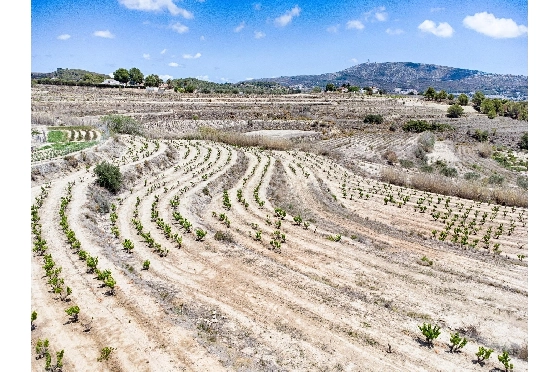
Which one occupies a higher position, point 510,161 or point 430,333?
point 510,161

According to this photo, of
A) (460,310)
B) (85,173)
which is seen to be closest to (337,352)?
(460,310)

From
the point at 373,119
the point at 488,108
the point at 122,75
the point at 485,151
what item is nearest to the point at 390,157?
the point at 485,151

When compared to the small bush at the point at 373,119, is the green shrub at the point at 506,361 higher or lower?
lower

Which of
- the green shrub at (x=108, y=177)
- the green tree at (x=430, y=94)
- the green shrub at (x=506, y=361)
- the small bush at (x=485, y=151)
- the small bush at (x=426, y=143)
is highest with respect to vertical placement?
the green tree at (x=430, y=94)

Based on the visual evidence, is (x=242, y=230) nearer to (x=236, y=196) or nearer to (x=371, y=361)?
(x=236, y=196)

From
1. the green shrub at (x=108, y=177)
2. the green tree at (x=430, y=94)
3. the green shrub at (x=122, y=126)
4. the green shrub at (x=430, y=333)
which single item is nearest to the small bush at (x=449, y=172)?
the green shrub at (x=108, y=177)

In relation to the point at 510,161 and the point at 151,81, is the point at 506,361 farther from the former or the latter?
the point at 151,81

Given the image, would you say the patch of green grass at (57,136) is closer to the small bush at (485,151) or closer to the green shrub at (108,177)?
the green shrub at (108,177)
